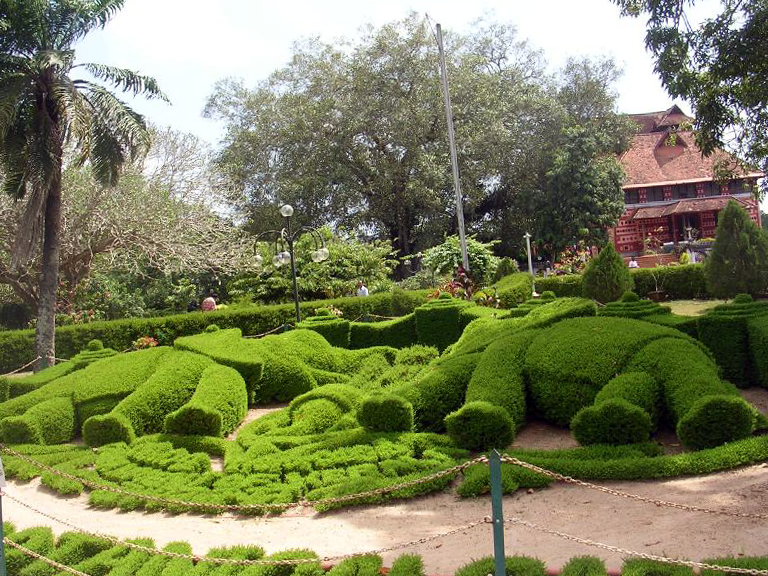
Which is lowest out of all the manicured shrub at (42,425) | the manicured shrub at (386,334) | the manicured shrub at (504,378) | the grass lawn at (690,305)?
the manicured shrub at (42,425)

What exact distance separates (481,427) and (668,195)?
37.3 meters

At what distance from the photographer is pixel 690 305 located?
2009cm

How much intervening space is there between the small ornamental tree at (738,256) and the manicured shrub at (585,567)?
50.5 feet

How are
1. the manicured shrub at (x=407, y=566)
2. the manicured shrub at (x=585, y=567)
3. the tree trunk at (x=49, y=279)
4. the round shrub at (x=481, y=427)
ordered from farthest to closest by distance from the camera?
the tree trunk at (x=49, y=279), the round shrub at (x=481, y=427), the manicured shrub at (x=407, y=566), the manicured shrub at (x=585, y=567)

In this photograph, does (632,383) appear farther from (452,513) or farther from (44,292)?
(44,292)

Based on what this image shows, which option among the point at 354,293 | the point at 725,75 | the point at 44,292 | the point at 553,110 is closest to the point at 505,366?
the point at 725,75

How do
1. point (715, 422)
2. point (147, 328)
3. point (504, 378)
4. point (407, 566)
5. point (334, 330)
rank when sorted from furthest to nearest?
1. point (147, 328)
2. point (334, 330)
3. point (504, 378)
4. point (715, 422)
5. point (407, 566)

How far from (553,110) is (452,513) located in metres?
31.9

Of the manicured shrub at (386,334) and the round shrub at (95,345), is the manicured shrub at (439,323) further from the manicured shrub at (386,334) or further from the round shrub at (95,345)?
the round shrub at (95,345)

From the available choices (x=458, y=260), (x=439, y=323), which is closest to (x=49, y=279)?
(x=439, y=323)

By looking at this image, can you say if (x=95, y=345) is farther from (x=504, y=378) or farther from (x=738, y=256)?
(x=738, y=256)

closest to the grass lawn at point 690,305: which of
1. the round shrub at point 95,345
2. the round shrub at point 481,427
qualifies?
the round shrub at point 481,427

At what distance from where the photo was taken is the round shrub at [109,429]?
27.9 ft

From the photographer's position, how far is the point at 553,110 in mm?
35188
